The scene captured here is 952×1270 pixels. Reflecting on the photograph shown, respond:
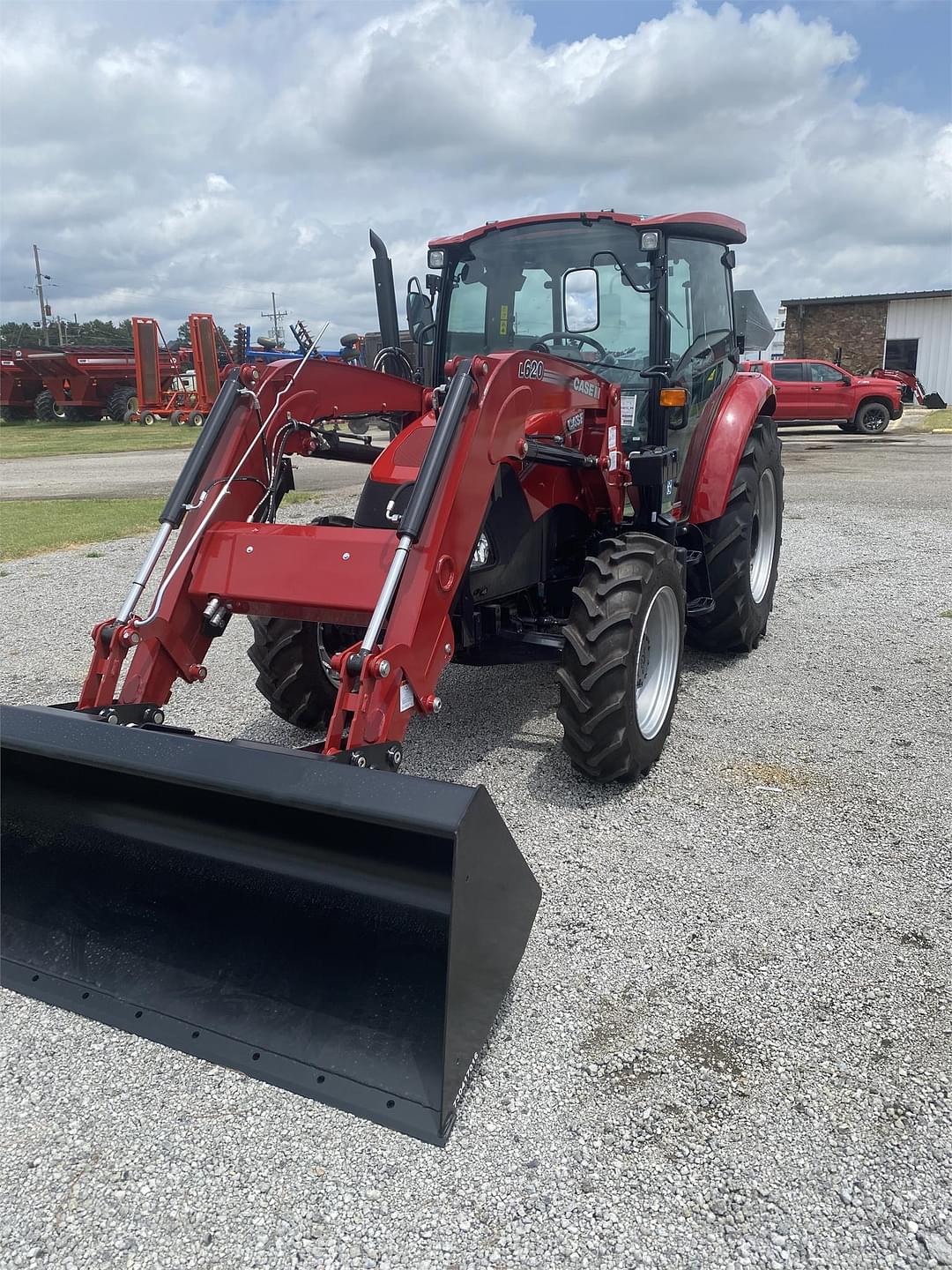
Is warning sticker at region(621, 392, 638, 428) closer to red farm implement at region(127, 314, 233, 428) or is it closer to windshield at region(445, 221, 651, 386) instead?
windshield at region(445, 221, 651, 386)

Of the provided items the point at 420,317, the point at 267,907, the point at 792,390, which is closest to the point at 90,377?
the point at 792,390

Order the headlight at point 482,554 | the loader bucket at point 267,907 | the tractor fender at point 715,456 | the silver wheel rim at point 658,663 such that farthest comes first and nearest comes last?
the tractor fender at point 715,456, the silver wheel rim at point 658,663, the headlight at point 482,554, the loader bucket at point 267,907

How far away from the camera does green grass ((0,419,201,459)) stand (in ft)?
74.9

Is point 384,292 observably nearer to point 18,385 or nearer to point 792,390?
point 792,390

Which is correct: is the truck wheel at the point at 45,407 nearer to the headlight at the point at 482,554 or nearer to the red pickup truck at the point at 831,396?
the red pickup truck at the point at 831,396

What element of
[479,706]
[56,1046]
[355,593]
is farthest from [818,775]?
[56,1046]

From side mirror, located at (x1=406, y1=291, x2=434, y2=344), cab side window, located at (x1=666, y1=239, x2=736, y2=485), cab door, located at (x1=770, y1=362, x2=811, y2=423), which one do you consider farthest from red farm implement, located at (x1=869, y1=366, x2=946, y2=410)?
side mirror, located at (x1=406, y1=291, x2=434, y2=344)

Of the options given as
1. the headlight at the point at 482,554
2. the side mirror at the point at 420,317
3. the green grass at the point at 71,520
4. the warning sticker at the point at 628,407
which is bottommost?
the green grass at the point at 71,520

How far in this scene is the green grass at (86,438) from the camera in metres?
22.8

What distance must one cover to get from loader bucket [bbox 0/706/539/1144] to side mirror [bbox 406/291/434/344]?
10.8 feet

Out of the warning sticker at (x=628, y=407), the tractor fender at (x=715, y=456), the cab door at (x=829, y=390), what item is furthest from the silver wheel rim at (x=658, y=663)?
the cab door at (x=829, y=390)

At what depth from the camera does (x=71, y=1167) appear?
7.52 feet

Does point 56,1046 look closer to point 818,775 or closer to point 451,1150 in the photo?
point 451,1150

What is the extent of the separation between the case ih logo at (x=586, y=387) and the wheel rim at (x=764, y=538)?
2316mm
